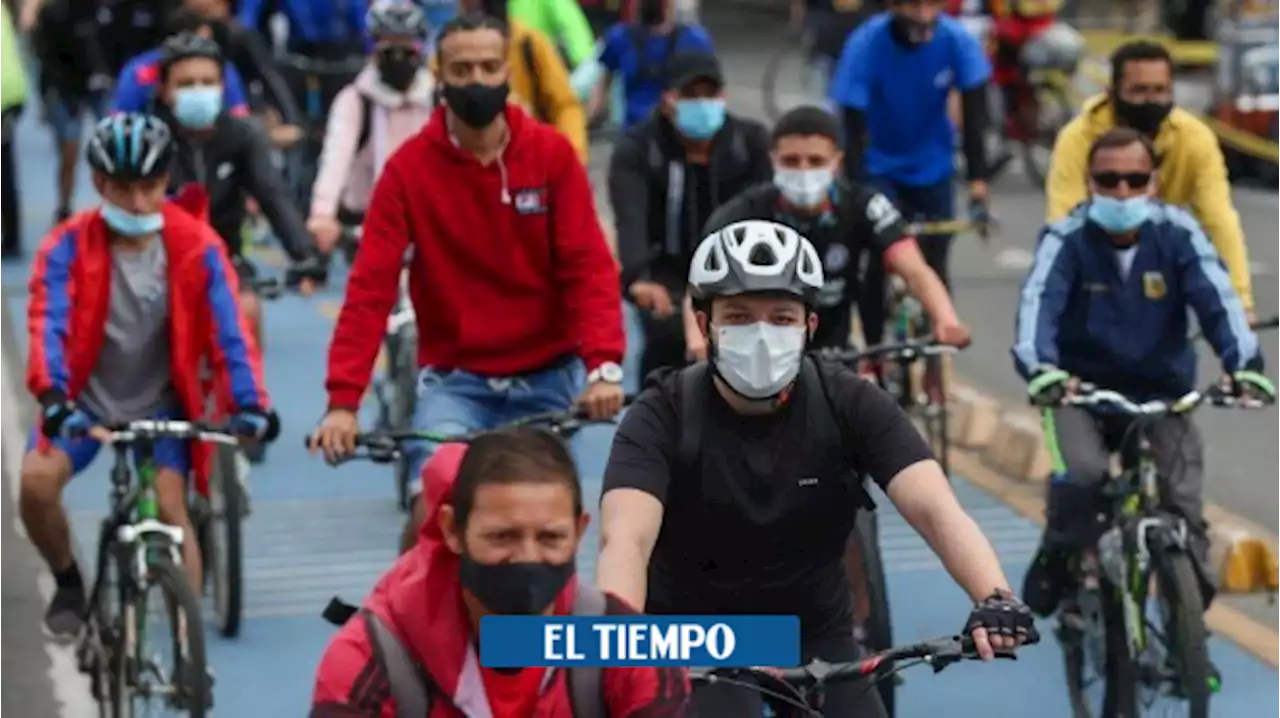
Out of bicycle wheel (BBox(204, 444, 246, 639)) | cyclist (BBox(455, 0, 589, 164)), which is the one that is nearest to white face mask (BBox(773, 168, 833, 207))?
bicycle wheel (BBox(204, 444, 246, 639))

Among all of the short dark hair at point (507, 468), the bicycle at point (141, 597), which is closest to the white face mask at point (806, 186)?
the bicycle at point (141, 597)

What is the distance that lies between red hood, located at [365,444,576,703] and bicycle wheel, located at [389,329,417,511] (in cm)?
865

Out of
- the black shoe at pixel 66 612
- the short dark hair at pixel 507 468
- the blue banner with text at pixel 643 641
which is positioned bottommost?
the black shoe at pixel 66 612

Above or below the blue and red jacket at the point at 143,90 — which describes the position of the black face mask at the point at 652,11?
above

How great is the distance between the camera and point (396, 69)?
14.3 m

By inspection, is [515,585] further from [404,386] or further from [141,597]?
[404,386]

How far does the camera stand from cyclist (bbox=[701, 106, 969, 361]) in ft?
36.1

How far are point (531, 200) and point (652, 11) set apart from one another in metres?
Answer: 10.7

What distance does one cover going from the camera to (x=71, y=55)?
22672 mm

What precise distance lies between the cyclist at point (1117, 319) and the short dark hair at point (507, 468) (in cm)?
468

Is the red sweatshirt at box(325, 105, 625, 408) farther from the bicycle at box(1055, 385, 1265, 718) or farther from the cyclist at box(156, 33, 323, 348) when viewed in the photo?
the cyclist at box(156, 33, 323, 348)

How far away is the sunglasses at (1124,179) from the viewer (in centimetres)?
1002

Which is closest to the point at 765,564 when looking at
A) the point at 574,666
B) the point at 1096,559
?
the point at 574,666

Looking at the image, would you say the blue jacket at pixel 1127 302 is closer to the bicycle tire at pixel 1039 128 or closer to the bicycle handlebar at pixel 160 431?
the bicycle handlebar at pixel 160 431
